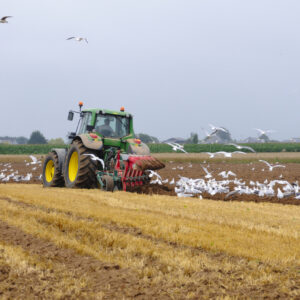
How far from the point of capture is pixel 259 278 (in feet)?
15.6

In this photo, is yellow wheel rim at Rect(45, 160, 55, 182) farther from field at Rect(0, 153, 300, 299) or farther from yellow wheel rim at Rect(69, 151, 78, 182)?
field at Rect(0, 153, 300, 299)

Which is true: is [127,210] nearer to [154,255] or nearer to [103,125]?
[154,255]

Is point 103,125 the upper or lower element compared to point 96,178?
upper

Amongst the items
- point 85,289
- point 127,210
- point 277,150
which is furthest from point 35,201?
point 277,150

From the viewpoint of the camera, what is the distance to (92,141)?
39.7ft

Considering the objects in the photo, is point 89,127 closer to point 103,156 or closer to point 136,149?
point 103,156

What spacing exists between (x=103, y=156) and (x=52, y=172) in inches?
110

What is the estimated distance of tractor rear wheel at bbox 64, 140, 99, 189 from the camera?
12086 millimetres

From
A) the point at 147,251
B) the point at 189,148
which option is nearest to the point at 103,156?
the point at 147,251

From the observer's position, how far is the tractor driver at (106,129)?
13086 millimetres

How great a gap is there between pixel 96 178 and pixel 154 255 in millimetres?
7161

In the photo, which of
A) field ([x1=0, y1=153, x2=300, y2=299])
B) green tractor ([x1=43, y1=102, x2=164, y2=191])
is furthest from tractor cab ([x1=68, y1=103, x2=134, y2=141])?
field ([x1=0, y1=153, x2=300, y2=299])

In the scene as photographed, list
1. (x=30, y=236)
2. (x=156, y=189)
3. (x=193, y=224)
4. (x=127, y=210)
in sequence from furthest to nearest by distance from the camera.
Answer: (x=156, y=189), (x=127, y=210), (x=193, y=224), (x=30, y=236)

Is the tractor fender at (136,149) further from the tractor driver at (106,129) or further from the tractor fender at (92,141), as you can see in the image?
the tractor fender at (92,141)
